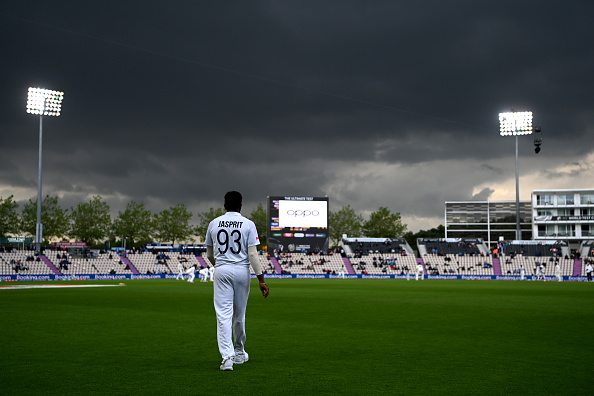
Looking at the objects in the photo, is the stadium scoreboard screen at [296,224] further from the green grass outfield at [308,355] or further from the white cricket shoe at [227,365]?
the white cricket shoe at [227,365]

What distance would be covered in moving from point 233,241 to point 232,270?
0.42m

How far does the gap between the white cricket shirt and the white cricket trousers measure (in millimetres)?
102

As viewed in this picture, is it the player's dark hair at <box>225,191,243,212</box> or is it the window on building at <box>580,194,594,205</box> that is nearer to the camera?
the player's dark hair at <box>225,191,243,212</box>

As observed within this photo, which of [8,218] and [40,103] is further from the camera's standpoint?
[8,218]

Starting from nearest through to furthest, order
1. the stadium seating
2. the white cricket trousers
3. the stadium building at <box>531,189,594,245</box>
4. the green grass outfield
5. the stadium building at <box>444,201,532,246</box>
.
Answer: the green grass outfield, the white cricket trousers, the stadium seating, the stadium building at <box>531,189,594,245</box>, the stadium building at <box>444,201,532,246</box>

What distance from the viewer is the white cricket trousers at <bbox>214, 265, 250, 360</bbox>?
8.16m

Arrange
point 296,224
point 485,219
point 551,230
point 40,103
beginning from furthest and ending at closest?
1. point 485,219
2. point 551,230
3. point 296,224
4. point 40,103

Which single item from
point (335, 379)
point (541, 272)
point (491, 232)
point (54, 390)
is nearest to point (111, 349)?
point (54, 390)

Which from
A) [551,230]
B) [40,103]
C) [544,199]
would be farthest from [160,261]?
[544,199]

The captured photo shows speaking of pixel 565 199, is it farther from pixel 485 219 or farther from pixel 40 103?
pixel 40 103

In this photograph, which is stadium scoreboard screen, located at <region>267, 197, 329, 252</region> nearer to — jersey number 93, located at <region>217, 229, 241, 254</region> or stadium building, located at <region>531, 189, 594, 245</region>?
stadium building, located at <region>531, 189, 594, 245</region>

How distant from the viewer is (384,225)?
128 m

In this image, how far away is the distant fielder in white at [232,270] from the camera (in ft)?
27.0

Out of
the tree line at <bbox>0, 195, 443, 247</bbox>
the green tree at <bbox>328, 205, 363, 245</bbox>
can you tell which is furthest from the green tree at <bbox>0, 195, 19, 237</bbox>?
the green tree at <bbox>328, 205, 363, 245</bbox>
